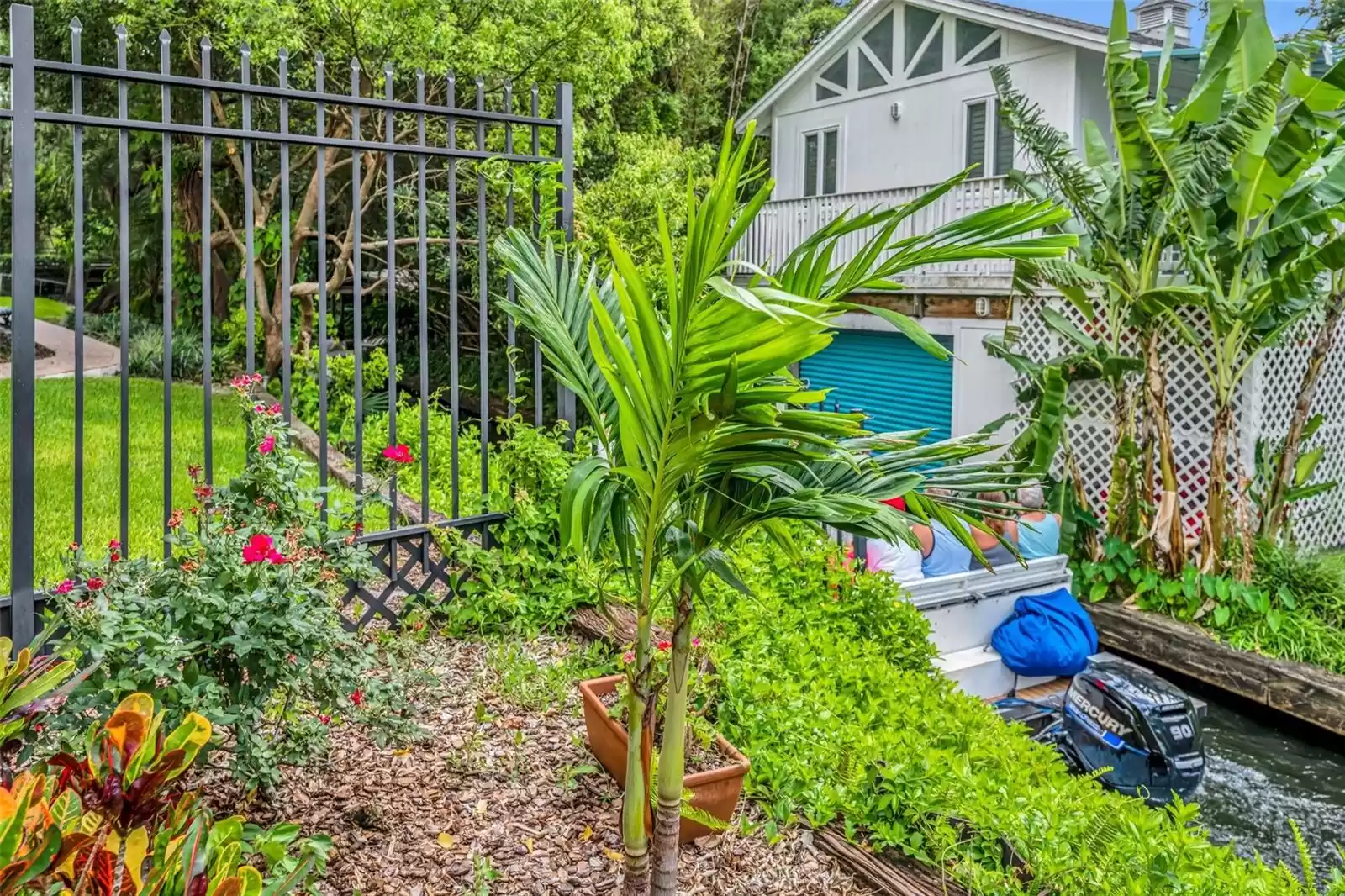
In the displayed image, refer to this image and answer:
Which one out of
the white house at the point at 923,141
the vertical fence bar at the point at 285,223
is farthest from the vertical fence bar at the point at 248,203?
the white house at the point at 923,141

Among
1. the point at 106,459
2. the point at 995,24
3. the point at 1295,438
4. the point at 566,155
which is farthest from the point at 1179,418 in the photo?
the point at 106,459

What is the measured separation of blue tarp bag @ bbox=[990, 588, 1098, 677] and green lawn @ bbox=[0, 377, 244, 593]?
4894mm

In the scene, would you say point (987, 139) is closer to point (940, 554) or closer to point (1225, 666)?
point (1225, 666)

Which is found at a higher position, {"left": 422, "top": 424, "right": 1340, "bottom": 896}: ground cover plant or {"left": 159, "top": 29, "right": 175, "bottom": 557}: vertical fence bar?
{"left": 159, "top": 29, "right": 175, "bottom": 557}: vertical fence bar

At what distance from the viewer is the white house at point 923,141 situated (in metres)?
11.2

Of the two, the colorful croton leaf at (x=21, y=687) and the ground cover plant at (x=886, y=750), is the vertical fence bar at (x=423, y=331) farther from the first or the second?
the colorful croton leaf at (x=21, y=687)

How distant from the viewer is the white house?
1121 cm

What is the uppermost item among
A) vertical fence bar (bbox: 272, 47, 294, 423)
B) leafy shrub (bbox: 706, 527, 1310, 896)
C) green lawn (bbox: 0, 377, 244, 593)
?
vertical fence bar (bbox: 272, 47, 294, 423)

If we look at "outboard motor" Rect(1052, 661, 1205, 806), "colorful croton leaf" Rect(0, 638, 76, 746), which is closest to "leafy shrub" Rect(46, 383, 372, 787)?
"colorful croton leaf" Rect(0, 638, 76, 746)

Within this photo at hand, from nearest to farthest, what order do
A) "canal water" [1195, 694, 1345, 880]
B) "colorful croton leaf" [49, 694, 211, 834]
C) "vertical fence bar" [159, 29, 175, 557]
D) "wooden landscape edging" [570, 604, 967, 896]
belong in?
"colorful croton leaf" [49, 694, 211, 834], "wooden landscape edging" [570, 604, 967, 896], "vertical fence bar" [159, 29, 175, 557], "canal water" [1195, 694, 1345, 880]

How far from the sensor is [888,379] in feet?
41.6

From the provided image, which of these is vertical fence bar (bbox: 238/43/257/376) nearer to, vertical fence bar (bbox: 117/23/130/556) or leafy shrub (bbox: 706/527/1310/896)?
vertical fence bar (bbox: 117/23/130/556)

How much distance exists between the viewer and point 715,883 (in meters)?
2.97

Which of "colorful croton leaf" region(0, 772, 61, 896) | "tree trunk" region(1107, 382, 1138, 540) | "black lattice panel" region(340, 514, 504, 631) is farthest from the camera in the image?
"tree trunk" region(1107, 382, 1138, 540)
